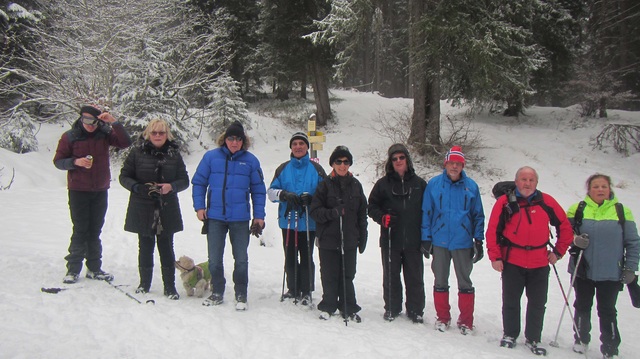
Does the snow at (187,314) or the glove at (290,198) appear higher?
the glove at (290,198)

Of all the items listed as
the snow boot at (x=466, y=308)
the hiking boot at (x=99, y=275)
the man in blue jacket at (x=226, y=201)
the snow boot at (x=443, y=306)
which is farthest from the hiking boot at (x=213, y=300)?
the snow boot at (x=466, y=308)

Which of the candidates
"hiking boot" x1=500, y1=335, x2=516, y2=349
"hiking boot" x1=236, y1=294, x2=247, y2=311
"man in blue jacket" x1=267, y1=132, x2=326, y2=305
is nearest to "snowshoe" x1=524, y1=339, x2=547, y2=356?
"hiking boot" x1=500, y1=335, x2=516, y2=349

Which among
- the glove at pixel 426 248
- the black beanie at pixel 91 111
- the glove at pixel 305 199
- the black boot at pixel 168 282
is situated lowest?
the black boot at pixel 168 282

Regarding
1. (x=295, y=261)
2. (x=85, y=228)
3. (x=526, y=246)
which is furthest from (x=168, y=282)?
(x=526, y=246)

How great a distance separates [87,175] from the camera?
4.64 m

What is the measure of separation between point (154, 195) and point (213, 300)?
1.35 m

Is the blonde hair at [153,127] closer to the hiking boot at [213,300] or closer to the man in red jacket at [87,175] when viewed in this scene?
the man in red jacket at [87,175]

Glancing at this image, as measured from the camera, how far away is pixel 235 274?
15.2 feet

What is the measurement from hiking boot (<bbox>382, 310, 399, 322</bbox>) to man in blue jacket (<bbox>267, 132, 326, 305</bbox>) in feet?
3.08

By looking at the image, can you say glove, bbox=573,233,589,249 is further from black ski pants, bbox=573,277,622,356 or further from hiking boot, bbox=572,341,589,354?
hiking boot, bbox=572,341,589,354

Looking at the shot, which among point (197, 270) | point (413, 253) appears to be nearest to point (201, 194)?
point (197, 270)

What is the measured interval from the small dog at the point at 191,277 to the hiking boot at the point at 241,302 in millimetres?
540

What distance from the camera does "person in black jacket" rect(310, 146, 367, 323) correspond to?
4.55 meters

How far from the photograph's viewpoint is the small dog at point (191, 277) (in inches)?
187
